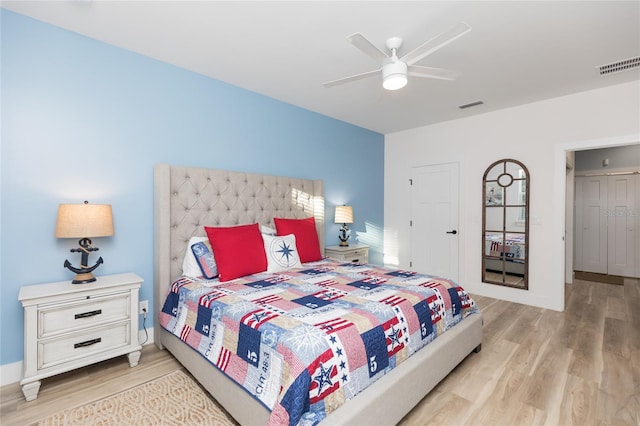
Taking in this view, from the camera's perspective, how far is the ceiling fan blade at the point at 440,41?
171 centimetres

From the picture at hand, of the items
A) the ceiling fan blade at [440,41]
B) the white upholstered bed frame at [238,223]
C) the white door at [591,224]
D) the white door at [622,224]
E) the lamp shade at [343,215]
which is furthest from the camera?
the white door at [591,224]

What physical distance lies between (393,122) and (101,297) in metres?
4.26

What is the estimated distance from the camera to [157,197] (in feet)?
8.79

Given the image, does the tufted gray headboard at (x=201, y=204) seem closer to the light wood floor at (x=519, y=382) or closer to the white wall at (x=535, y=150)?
the light wood floor at (x=519, y=382)

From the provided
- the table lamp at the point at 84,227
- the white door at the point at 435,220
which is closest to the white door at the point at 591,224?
the white door at the point at 435,220

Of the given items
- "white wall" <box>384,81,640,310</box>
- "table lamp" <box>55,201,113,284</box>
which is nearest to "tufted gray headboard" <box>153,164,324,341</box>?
"table lamp" <box>55,201,113,284</box>

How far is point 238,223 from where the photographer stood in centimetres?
326

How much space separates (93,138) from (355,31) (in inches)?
88.9

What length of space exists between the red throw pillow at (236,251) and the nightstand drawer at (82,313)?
708mm

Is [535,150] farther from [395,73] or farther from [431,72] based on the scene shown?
[395,73]

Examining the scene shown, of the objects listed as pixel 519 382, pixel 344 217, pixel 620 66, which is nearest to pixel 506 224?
pixel 620 66

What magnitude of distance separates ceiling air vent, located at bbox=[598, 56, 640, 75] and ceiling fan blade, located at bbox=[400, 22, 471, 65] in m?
2.18

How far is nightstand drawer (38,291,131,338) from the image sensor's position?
197 centimetres

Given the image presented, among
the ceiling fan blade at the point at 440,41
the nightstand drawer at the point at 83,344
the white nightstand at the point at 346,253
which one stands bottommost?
the nightstand drawer at the point at 83,344
